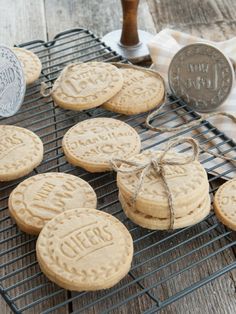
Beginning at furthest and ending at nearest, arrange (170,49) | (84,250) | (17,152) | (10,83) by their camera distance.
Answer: (170,49), (10,83), (17,152), (84,250)

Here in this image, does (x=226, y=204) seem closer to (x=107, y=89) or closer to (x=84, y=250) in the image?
(x=84, y=250)

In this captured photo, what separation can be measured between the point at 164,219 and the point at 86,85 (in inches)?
20.5

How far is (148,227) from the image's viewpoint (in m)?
1.25

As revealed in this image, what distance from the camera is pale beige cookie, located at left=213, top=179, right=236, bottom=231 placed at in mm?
1275

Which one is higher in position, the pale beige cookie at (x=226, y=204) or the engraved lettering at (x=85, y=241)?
the engraved lettering at (x=85, y=241)

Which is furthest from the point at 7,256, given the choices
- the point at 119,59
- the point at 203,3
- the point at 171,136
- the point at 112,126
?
the point at 203,3

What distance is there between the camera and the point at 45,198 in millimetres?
1288

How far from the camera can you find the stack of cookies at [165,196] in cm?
122

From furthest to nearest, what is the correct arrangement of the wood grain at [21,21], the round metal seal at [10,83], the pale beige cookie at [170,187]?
1. the wood grain at [21,21]
2. the round metal seal at [10,83]
3. the pale beige cookie at [170,187]

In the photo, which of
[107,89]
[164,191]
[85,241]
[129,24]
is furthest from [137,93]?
[85,241]

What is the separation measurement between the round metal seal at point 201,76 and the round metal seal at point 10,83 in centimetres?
40

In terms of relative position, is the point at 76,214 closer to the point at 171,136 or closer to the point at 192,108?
the point at 171,136

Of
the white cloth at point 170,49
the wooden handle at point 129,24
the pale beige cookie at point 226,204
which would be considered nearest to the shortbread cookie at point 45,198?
the pale beige cookie at point 226,204

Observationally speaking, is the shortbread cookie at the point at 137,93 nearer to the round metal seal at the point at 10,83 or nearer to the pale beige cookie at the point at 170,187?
the round metal seal at the point at 10,83
